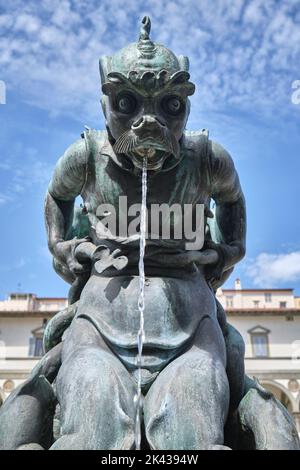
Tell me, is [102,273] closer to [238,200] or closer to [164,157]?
[164,157]

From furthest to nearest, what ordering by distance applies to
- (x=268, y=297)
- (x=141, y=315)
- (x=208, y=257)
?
(x=268, y=297), (x=208, y=257), (x=141, y=315)

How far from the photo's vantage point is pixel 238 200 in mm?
3424

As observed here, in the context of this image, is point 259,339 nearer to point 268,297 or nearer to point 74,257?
point 268,297

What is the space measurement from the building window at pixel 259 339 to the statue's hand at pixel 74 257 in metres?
31.1

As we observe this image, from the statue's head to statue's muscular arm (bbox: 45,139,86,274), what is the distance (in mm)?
316

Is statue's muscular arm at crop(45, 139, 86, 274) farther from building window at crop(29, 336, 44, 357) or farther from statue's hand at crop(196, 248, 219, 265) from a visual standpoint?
building window at crop(29, 336, 44, 357)

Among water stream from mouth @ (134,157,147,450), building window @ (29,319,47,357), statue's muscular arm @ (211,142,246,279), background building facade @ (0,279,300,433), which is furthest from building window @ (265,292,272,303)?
water stream from mouth @ (134,157,147,450)

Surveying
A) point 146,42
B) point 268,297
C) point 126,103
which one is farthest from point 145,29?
point 268,297

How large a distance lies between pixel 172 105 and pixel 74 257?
3.33 ft

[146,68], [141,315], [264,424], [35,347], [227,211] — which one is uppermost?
[35,347]

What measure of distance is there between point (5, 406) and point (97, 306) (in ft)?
2.09

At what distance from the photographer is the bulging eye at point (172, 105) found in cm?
278

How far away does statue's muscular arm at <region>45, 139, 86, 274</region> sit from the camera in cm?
314

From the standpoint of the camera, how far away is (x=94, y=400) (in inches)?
87.9
